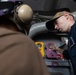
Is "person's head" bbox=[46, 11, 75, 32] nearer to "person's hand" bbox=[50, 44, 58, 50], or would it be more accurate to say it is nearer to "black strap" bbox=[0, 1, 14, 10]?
"person's hand" bbox=[50, 44, 58, 50]

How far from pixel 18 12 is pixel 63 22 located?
2.90 feet

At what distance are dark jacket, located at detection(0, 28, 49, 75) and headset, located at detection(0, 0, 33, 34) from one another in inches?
6.0

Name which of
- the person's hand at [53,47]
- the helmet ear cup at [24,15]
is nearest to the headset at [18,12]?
the helmet ear cup at [24,15]

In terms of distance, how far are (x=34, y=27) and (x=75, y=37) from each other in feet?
1.65

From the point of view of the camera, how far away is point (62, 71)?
198cm

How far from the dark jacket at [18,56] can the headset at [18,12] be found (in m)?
0.15

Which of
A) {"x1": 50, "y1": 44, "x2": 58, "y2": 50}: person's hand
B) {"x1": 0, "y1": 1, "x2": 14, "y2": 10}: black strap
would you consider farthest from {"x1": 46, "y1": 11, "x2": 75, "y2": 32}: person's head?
{"x1": 0, "y1": 1, "x2": 14, "y2": 10}: black strap

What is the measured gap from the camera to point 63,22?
2174 mm

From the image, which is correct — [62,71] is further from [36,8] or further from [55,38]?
[36,8]

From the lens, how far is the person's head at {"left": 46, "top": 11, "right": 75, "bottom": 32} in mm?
2146

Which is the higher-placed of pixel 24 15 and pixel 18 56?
pixel 18 56

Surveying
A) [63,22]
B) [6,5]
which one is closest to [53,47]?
[63,22]

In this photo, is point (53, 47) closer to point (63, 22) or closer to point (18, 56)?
point (63, 22)

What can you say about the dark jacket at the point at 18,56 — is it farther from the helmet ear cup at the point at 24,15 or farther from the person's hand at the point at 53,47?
the person's hand at the point at 53,47
